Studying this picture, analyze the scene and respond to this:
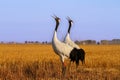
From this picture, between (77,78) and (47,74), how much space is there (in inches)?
59.6

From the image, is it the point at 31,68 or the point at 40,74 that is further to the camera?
the point at 31,68

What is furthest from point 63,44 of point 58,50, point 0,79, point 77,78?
point 0,79

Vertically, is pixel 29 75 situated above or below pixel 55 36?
below

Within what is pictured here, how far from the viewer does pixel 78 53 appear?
14.3 meters

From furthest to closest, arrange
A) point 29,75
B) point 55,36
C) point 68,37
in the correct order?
1. point 68,37
2. point 55,36
3. point 29,75

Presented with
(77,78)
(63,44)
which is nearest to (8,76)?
(77,78)

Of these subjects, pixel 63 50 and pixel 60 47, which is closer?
pixel 60 47

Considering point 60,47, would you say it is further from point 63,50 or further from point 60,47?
point 63,50

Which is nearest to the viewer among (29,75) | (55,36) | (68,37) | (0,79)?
(0,79)

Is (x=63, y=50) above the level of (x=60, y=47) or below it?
below

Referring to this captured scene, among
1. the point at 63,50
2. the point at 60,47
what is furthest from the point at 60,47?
the point at 63,50

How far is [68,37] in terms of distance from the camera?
14.6 meters

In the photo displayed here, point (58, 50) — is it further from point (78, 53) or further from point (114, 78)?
point (114, 78)

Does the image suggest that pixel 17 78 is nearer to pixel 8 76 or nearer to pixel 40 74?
pixel 8 76
